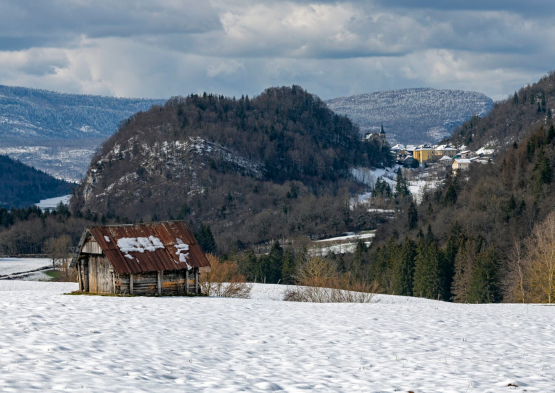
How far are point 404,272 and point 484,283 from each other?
15.8 metres

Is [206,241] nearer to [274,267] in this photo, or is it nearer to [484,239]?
[274,267]

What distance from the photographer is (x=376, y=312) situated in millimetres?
32250

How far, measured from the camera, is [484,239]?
334 feet

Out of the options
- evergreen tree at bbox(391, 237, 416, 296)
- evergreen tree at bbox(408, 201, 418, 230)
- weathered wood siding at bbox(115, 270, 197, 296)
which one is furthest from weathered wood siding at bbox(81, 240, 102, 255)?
evergreen tree at bbox(408, 201, 418, 230)

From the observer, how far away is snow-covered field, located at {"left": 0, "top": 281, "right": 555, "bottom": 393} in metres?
16.6

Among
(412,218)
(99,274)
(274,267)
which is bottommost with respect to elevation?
(274,267)

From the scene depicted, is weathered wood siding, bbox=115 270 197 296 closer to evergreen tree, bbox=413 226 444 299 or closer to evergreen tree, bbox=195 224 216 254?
evergreen tree, bbox=413 226 444 299

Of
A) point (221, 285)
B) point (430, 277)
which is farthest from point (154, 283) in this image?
point (430, 277)

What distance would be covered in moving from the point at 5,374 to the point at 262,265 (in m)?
91.8

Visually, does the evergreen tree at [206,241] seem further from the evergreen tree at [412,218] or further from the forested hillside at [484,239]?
the evergreen tree at [412,218]

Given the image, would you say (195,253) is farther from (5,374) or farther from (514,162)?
(514,162)

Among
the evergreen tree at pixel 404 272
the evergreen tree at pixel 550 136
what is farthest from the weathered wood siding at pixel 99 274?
the evergreen tree at pixel 550 136

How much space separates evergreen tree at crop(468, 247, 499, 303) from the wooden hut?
4534cm

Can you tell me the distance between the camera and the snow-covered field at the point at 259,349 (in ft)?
54.3
